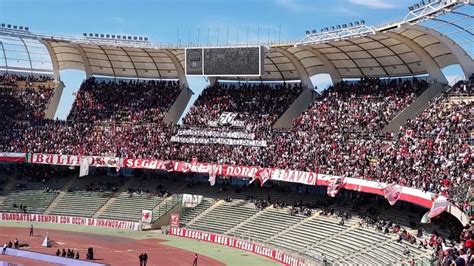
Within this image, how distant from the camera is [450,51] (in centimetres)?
5362

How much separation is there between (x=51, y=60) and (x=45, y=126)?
8999 mm

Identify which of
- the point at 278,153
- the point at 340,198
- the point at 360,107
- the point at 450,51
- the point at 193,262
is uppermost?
the point at 450,51

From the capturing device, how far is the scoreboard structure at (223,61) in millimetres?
65625

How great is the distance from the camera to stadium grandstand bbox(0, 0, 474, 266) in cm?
4606

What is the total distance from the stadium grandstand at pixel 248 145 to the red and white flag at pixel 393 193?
111 mm

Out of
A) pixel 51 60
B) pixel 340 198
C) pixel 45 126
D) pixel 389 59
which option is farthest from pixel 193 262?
pixel 51 60

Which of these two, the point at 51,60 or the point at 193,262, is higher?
the point at 51,60

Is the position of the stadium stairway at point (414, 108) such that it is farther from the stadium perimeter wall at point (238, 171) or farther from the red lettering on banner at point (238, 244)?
the red lettering on banner at point (238, 244)

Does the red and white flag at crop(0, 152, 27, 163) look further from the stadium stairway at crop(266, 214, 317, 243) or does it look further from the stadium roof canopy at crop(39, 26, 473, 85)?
the stadium stairway at crop(266, 214, 317, 243)

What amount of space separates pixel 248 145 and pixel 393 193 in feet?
75.8

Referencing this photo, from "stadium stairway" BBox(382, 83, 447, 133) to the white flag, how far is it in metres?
30.1

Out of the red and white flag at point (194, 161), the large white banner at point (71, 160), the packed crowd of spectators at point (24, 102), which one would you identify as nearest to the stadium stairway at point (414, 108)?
the red and white flag at point (194, 161)

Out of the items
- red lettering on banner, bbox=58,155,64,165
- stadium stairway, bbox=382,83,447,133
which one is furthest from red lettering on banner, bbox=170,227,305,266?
stadium stairway, bbox=382,83,447,133

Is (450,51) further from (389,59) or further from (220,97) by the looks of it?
(220,97)
